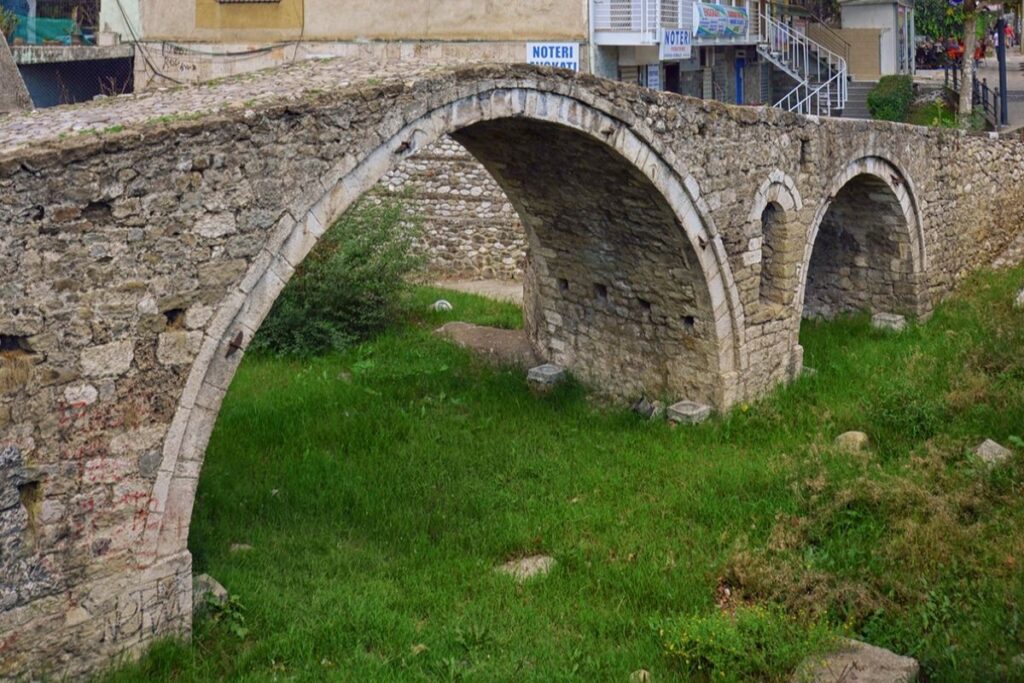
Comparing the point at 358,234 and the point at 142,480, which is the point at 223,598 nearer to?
the point at 142,480

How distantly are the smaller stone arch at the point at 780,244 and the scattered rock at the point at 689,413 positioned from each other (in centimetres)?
144

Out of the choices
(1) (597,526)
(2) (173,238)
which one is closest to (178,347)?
(2) (173,238)

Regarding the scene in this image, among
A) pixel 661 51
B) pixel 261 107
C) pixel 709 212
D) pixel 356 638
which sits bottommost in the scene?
pixel 356 638

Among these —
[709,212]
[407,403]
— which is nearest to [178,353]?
[407,403]

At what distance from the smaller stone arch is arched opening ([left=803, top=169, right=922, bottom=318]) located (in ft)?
6.96

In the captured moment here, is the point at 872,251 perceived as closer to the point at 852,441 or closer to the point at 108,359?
the point at 852,441

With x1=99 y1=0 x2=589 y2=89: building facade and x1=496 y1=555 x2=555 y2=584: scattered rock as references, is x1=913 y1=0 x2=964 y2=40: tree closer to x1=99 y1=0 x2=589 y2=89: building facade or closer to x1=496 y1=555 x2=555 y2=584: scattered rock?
x1=99 y1=0 x2=589 y2=89: building facade

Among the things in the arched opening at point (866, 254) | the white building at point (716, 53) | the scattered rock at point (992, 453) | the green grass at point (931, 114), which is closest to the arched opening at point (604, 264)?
the scattered rock at point (992, 453)

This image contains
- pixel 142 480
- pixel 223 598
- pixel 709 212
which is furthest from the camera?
pixel 709 212

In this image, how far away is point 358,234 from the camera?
13.8 metres

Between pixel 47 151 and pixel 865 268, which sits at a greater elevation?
pixel 47 151

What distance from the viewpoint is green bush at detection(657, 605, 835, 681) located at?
6.05 metres

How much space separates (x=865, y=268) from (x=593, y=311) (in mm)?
4693

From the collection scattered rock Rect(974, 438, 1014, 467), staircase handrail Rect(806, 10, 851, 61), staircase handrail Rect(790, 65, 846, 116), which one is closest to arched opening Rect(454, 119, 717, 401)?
scattered rock Rect(974, 438, 1014, 467)
